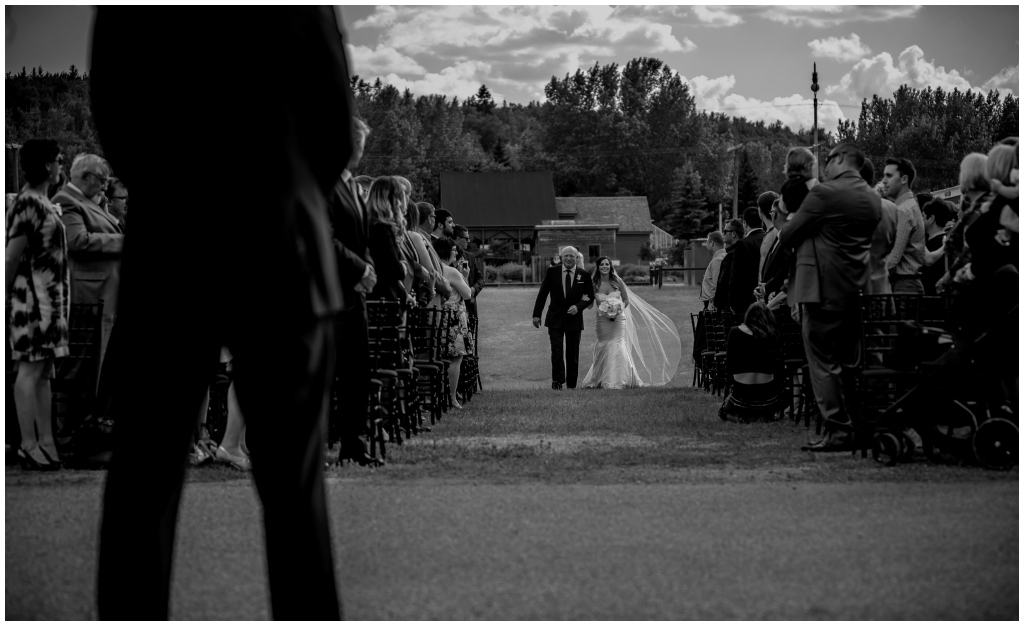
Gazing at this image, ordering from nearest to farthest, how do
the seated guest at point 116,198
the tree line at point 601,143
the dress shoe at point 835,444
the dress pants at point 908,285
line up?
the dress shoe at point 835,444
the seated guest at point 116,198
the dress pants at point 908,285
the tree line at point 601,143

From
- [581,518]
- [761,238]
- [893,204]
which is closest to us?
[581,518]

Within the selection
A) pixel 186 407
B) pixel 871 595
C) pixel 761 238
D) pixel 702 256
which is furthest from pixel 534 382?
pixel 702 256

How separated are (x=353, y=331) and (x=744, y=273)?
18.7 ft

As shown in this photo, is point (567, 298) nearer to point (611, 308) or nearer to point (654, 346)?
point (611, 308)

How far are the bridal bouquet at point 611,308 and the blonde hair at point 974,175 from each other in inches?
409

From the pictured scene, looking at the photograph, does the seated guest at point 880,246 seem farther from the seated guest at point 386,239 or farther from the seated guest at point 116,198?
the seated guest at point 116,198

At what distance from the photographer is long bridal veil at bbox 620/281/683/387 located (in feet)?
60.7

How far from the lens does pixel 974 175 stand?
7.87 m

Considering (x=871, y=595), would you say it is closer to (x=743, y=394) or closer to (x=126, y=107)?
(x=126, y=107)

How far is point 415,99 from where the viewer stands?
13475 cm

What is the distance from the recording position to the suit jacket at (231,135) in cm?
282

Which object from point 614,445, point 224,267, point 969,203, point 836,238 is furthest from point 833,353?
point 224,267

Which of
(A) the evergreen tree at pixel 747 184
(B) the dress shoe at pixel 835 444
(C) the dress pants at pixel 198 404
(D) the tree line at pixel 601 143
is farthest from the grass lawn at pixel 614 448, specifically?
(D) the tree line at pixel 601 143

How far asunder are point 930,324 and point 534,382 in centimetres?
1230
